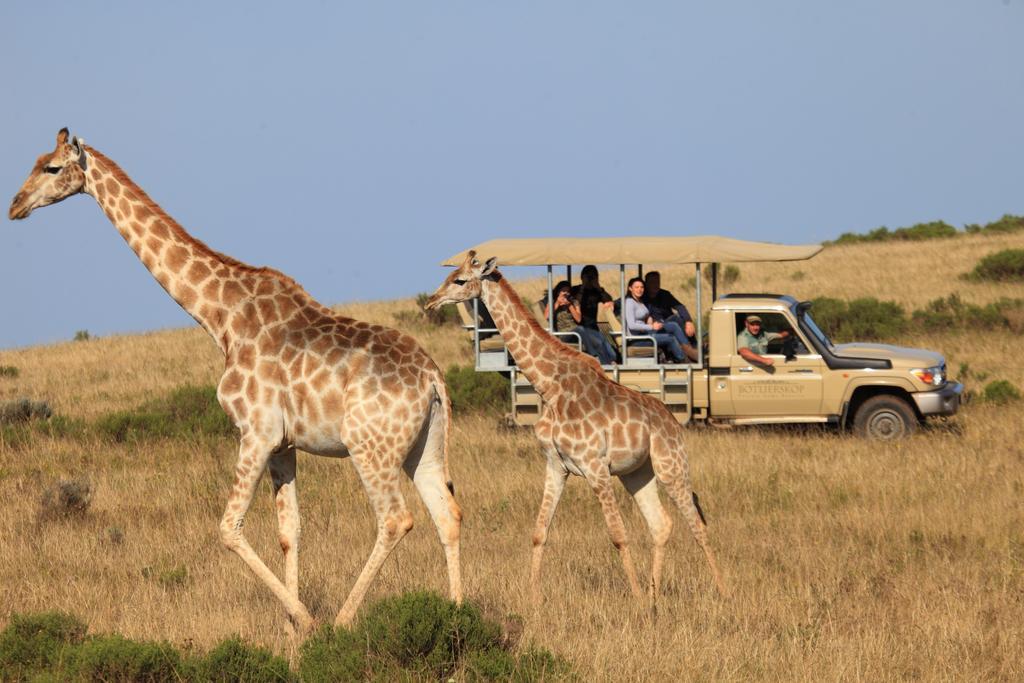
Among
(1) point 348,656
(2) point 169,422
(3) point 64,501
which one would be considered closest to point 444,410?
(1) point 348,656

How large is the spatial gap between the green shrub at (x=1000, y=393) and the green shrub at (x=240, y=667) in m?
12.9

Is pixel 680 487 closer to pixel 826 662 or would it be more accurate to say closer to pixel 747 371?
pixel 826 662

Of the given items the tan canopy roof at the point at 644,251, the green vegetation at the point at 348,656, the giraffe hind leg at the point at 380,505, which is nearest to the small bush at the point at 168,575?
the green vegetation at the point at 348,656

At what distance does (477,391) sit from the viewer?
61.2 feet

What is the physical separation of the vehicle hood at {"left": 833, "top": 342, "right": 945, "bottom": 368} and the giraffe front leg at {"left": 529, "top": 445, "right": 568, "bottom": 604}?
7.60 metres

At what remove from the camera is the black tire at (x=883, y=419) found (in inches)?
611

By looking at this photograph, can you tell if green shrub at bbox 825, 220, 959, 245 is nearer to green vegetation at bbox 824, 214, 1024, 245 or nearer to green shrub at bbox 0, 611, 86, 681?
green vegetation at bbox 824, 214, 1024, 245

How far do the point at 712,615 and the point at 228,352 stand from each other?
3488mm

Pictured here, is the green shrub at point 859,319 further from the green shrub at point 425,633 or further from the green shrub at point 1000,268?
the green shrub at point 425,633

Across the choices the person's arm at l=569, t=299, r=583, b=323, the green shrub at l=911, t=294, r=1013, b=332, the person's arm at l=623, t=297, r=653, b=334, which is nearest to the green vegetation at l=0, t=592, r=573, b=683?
the person's arm at l=623, t=297, r=653, b=334

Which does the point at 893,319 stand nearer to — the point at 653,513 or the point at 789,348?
the point at 789,348

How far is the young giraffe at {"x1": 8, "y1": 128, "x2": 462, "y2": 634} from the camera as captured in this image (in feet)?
25.4

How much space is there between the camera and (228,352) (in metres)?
8.02

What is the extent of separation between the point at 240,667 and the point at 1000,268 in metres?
26.4
